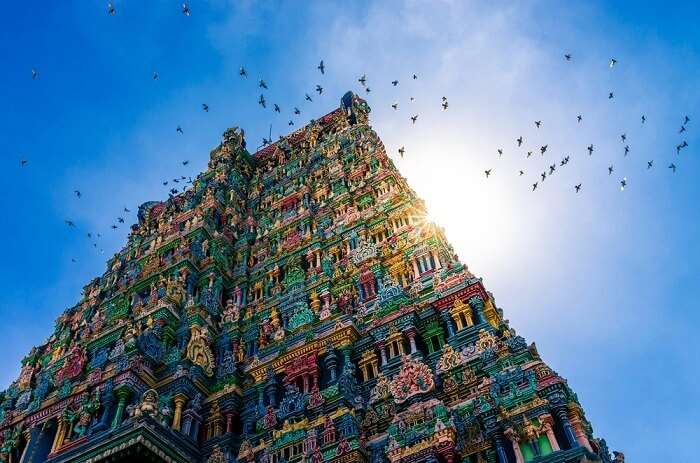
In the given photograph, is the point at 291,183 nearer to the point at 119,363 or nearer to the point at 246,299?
Result: the point at 246,299

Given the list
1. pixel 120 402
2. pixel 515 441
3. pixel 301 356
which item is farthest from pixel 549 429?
pixel 120 402

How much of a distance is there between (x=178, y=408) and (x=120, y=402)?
5.20 ft

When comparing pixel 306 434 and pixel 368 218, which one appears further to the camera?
pixel 368 218

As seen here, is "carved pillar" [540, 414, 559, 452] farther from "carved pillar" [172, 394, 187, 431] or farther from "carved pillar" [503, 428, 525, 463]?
"carved pillar" [172, 394, 187, 431]

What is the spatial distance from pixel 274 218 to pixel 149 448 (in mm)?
15440

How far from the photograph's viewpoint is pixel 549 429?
1274cm

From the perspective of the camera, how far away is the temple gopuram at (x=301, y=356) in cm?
1407

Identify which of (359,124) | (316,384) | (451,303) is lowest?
→ (316,384)

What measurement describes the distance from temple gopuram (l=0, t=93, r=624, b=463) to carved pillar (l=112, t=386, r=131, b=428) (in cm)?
5

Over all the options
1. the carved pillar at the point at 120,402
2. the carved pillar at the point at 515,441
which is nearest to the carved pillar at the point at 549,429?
the carved pillar at the point at 515,441

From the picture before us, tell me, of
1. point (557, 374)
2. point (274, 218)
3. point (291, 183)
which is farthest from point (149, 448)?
point (291, 183)

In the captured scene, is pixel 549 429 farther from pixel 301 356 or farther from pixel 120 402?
pixel 120 402

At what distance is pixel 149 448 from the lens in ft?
48.0

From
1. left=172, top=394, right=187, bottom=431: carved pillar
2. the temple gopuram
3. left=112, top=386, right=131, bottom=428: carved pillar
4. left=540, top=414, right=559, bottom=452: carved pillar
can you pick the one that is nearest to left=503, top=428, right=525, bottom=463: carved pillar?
the temple gopuram
